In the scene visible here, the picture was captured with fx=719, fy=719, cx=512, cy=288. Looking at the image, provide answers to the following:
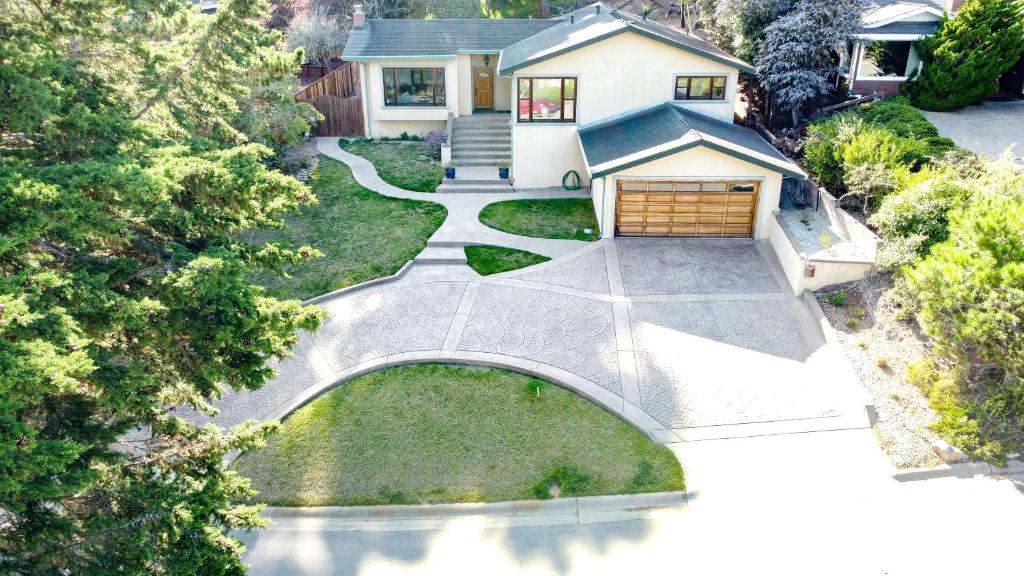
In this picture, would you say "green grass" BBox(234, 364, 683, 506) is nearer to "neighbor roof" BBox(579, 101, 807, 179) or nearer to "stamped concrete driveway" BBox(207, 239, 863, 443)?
"stamped concrete driveway" BBox(207, 239, 863, 443)

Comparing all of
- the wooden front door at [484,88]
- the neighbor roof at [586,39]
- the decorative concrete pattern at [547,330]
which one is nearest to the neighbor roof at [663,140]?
the neighbor roof at [586,39]

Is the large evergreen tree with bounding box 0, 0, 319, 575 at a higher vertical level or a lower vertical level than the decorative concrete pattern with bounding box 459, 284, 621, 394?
higher

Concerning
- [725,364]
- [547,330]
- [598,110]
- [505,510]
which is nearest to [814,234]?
[725,364]

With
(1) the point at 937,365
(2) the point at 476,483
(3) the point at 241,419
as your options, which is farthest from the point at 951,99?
(3) the point at 241,419

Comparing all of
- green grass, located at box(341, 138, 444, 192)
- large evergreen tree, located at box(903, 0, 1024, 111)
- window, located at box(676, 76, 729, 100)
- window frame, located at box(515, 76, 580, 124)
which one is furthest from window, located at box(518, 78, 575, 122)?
large evergreen tree, located at box(903, 0, 1024, 111)

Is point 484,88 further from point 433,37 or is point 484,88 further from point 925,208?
point 925,208

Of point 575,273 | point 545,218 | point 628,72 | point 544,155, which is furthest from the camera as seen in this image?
point 544,155

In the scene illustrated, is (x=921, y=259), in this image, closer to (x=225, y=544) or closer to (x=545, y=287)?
(x=545, y=287)

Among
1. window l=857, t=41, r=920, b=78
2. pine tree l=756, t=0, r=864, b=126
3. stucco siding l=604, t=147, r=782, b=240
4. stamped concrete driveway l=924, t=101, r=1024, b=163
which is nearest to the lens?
stucco siding l=604, t=147, r=782, b=240
